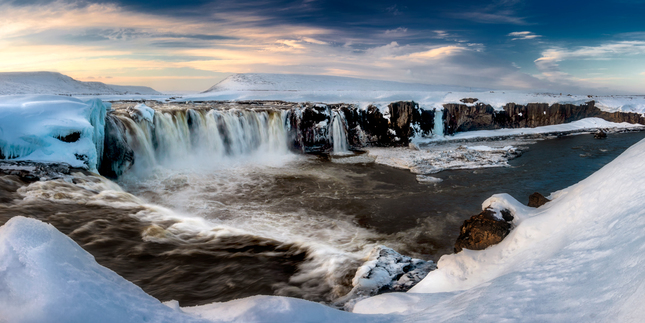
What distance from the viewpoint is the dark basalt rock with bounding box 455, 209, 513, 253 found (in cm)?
470

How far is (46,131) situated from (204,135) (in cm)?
864

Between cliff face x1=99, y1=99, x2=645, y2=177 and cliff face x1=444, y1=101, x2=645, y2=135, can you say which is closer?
cliff face x1=99, y1=99, x2=645, y2=177

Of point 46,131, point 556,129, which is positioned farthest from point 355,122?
point 556,129

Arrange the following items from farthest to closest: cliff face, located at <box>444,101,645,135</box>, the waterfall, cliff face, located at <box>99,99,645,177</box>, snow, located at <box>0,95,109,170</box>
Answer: cliff face, located at <box>444,101,645,135</box>, the waterfall, cliff face, located at <box>99,99,645,177</box>, snow, located at <box>0,95,109,170</box>

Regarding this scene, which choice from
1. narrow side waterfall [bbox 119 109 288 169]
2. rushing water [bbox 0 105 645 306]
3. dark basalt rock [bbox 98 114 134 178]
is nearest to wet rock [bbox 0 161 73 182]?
rushing water [bbox 0 105 645 306]

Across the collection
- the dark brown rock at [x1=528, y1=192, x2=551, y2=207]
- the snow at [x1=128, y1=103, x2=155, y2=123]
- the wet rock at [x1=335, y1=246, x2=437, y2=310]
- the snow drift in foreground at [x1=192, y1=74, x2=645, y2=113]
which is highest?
the snow drift in foreground at [x1=192, y1=74, x2=645, y2=113]

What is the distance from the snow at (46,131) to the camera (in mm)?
8938

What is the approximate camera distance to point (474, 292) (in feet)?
9.73

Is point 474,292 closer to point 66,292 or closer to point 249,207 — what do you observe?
point 66,292

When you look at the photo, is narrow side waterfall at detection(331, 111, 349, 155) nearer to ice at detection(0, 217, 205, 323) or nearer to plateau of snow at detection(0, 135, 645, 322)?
plateau of snow at detection(0, 135, 645, 322)

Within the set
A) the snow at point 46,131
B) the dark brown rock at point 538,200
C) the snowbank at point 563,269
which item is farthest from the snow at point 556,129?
the snow at point 46,131

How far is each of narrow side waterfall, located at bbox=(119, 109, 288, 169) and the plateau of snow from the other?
1394 centimetres

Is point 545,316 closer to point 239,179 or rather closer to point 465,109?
point 239,179

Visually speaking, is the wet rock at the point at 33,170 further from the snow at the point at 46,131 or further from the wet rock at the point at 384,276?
the wet rock at the point at 384,276
